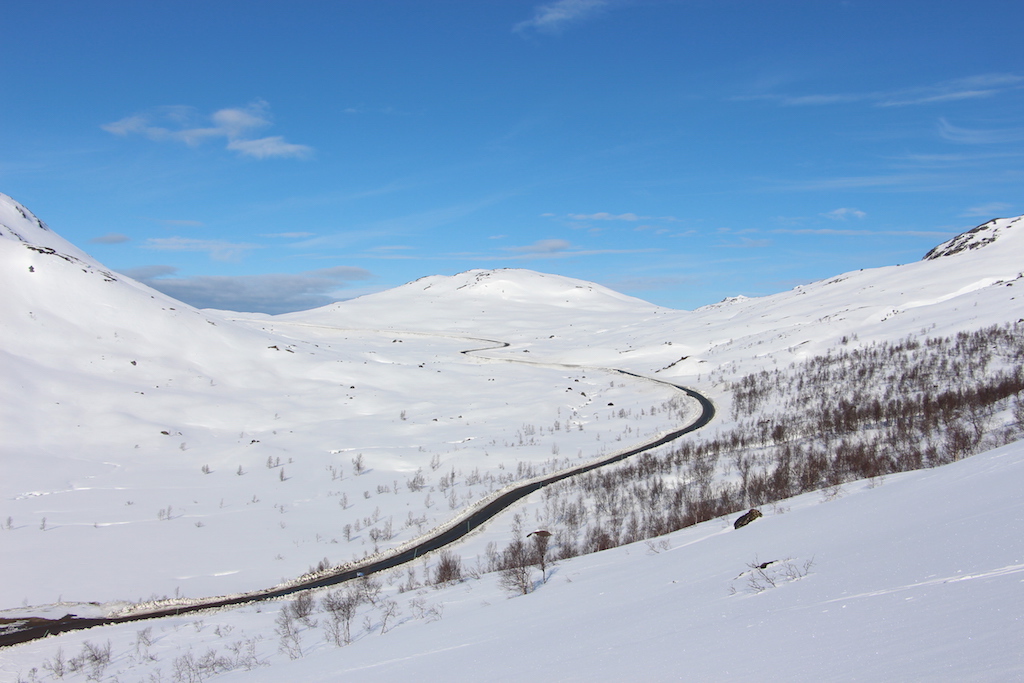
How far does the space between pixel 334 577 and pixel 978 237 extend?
286 ft

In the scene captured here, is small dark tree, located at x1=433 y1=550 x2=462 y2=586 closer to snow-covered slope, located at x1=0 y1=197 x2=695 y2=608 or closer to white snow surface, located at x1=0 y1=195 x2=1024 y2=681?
white snow surface, located at x1=0 y1=195 x2=1024 y2=681

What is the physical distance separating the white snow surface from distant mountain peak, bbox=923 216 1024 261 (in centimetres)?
242

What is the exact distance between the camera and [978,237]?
74250 millimetres

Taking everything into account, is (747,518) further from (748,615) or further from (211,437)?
(211,437)

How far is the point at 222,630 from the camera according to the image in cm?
1182

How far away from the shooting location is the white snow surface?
4379 millimetres

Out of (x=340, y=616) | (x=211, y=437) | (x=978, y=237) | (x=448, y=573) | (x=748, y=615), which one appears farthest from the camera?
(x=978, y=237)

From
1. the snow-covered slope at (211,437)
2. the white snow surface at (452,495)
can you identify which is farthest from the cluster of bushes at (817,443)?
the snow-covered slope at (211,437)

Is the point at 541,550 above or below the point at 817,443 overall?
below

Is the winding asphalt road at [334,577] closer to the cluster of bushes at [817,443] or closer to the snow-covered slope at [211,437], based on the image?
the snow-covered slope at [211,437]

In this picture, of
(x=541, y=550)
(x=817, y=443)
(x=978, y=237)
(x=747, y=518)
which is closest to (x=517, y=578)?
(x=541, y=550)

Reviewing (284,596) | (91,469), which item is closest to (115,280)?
(91,469)

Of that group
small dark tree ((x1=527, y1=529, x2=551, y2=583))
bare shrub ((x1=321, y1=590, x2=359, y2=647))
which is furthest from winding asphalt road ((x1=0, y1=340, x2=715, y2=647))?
small dark tree ((x1=527, y1=529, x2=551, y2=583))

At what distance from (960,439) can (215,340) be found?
41.3 metres
